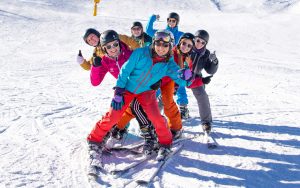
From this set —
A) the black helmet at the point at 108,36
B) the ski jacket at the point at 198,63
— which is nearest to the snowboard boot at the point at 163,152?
the ski jacket at the point at 198,63

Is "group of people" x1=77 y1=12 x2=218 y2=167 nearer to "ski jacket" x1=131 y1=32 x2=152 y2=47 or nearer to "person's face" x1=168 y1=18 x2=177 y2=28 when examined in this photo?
"ski jacket" x1=131 y1=32 x2=152 y2=47

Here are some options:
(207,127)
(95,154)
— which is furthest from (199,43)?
(95,154)

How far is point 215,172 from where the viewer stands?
14.8ft

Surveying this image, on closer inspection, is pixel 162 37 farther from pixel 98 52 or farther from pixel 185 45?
pixel 98 52

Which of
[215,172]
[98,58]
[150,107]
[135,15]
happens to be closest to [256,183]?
[215,172]

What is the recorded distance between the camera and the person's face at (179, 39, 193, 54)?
5.27 m

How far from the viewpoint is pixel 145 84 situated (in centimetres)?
477

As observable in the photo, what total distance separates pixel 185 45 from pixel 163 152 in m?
1.67

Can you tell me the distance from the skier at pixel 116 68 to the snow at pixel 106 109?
50 centimetres

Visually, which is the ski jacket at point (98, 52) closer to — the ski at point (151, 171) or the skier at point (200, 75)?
the skier at point (200, 75)

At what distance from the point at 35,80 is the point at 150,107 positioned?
18.9 feet

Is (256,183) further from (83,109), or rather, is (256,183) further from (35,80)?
(35,80)

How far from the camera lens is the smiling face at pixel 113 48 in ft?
15.8

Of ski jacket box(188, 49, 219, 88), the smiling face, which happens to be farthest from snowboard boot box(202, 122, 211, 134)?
the smiling face
